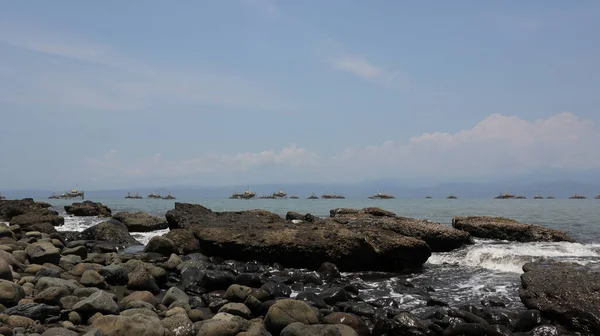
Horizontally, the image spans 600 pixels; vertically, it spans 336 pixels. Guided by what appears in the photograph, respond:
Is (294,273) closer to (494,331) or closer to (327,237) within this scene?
(327,237)

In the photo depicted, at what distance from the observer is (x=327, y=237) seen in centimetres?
1576

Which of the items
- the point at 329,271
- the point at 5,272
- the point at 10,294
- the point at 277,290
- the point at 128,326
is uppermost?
the point at 5,272

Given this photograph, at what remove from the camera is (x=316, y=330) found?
7.86m

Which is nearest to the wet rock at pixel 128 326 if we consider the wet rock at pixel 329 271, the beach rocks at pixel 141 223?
the wet rock at pixel 329 271

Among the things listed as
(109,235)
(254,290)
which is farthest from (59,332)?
(109,235)

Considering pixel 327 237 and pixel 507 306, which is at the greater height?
A: pixel 327 237

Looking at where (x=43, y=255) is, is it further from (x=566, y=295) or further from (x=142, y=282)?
(x=566, y=295)

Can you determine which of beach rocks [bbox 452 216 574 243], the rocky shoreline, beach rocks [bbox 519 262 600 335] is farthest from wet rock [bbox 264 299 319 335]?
beach rocks [bbox 452 216 574 243]

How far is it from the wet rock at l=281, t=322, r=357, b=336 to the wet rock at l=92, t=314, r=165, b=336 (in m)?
2.32

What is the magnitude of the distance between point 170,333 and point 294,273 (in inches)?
250

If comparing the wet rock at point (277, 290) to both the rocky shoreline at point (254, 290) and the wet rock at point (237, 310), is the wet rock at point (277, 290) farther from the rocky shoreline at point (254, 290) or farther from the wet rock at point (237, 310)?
the wet rock at point (237, 310)

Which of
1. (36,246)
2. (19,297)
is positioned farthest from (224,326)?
(36,246)

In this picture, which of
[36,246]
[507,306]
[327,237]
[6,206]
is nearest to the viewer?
[507,306]

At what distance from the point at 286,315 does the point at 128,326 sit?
2.97 metres
